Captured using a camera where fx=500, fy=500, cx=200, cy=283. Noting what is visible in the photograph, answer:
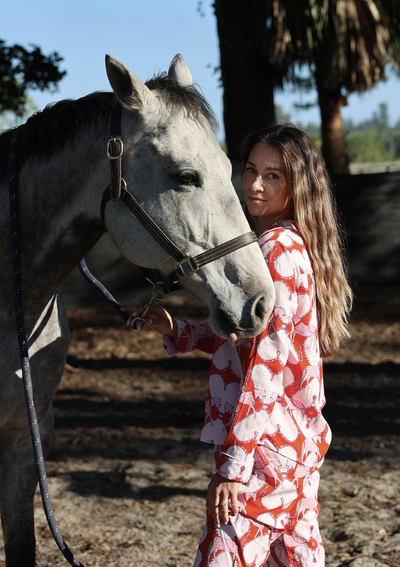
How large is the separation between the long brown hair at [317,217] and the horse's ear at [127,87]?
400 mm

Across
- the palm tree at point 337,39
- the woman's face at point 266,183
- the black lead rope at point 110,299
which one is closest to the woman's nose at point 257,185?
the woman's face at point 266,183

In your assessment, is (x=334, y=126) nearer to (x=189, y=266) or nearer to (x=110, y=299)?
(x=110, y=299)

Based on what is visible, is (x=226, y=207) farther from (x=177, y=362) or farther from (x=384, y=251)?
(x=384, y=251)

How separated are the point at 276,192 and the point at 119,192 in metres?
0.49

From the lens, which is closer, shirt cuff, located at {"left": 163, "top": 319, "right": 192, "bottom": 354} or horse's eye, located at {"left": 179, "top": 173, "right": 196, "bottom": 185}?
horse's eye, located at {"left": 179, "top": 173, "right": 196, "bottom": 185}

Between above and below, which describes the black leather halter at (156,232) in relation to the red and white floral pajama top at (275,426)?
above

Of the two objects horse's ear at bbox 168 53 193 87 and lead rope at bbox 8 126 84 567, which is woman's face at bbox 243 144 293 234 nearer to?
horse's ear at bbox 168 53 193 87

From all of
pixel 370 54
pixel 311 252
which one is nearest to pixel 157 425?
pixel 311 252

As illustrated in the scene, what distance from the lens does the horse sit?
4.63 feet

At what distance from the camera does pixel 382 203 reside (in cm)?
743

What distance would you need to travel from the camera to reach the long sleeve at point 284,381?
4.42 feet

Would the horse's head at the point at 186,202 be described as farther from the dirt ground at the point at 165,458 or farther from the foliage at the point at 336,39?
the foliage at the point at 336,39

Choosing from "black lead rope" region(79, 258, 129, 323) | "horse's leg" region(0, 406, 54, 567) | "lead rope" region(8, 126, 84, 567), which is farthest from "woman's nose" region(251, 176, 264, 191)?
"horse's leg" region(0, 406, 54, 567)

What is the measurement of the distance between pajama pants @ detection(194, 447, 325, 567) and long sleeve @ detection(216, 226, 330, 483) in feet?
0.18
